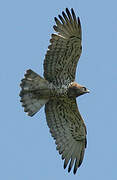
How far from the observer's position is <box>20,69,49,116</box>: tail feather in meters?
15.5

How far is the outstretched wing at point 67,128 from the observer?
53.1 feet

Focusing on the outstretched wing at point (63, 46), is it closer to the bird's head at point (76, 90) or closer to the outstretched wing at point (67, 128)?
the bird's head at point (76, 90)

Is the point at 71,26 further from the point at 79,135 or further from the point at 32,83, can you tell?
the point at 79,135

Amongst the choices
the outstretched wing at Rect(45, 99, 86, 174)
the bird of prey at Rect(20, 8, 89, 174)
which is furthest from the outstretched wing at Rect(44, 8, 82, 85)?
the outstretched wing at Rect(45, 99, 86, 174)

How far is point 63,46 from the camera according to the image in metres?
15.7

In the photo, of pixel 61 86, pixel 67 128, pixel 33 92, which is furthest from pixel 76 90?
pixel 67 128

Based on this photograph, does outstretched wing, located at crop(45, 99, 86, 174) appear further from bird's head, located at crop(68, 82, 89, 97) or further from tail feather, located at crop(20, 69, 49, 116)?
tail feather, located at crop(20, 69, 49, 116)

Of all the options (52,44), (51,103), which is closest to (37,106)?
(51,103)

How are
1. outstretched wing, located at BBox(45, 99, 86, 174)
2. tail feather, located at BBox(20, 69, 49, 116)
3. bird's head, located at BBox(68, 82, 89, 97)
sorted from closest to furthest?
tail feather, located at BBox(20, 69, 49, 116) → bird's head, located at BBox(68, 82, 89, 97) → outstretched wing, located at BBox(45, 99, 86, 174)

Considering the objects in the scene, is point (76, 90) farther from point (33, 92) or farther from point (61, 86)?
point (33, 92)

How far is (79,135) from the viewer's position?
53.7 ft

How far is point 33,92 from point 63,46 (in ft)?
4.44

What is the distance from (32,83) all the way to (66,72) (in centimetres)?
93

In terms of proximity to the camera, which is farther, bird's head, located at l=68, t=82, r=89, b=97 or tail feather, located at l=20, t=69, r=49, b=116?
bird's head, located at l=68, t=82, r=89, b=97
